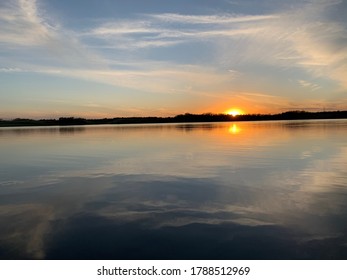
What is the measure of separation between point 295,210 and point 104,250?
5.22 m

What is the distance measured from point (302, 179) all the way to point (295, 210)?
4439 mm

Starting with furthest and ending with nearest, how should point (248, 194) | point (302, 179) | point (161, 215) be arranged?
point (302, 179) → point (248, 194) → point (161, 215)

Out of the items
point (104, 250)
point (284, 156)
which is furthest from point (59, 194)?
point (284, 156)

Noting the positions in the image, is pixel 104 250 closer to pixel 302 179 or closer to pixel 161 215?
pixel 161 215

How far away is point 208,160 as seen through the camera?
18031 millimetres

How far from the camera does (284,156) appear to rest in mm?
19078

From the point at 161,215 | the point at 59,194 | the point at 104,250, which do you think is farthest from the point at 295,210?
the point at 59,194

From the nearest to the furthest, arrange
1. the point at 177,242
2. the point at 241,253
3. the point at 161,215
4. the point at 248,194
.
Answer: the point at 241,253 < the point at 177,242 < the point at 161,215 < the point at 248,194

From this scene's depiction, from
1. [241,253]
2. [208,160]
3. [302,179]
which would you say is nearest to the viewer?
[241,253]
